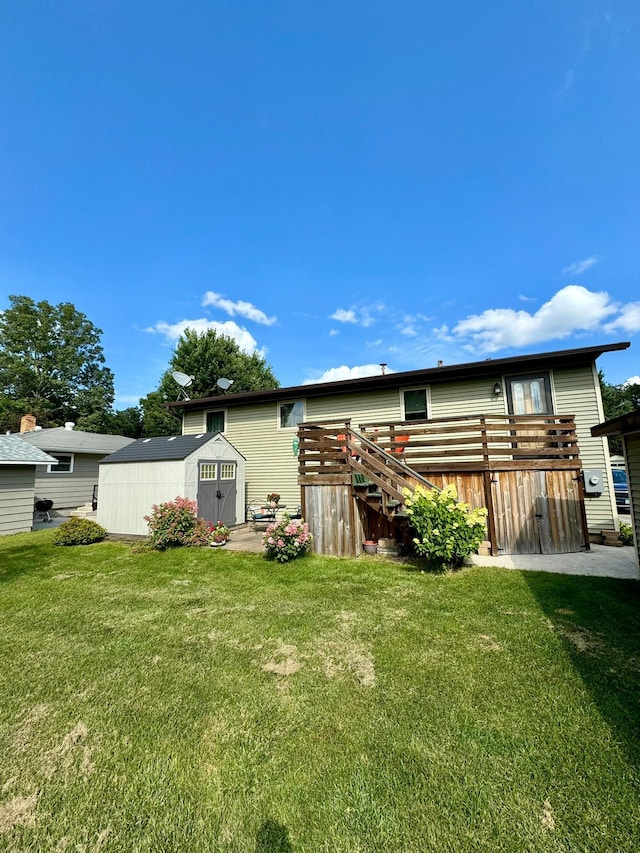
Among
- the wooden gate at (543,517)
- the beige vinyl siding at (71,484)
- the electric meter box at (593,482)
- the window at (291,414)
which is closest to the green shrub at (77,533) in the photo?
the window at (291,414)

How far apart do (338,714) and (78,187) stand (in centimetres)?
1622

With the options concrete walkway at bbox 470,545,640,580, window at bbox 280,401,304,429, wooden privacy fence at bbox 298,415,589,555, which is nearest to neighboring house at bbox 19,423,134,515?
window at bbox 280,401,304,429

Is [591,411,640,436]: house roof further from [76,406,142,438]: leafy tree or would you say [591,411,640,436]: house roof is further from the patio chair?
[76,406,142,438]: leafy tree

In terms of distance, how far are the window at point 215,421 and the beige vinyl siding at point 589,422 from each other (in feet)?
35.2

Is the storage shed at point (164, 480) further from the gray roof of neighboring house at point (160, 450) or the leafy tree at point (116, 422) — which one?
the leafy tree at point (116, 422)

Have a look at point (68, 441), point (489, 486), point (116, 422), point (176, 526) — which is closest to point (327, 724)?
point (489, 486)

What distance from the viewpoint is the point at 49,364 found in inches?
1309

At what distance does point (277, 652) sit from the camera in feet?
11.5

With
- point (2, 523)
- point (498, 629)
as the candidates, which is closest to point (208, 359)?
point (2, 523)

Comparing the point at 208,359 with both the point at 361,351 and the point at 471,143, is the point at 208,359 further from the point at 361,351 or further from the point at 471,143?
the point at 471,143

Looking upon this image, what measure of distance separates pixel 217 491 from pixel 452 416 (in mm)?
7288

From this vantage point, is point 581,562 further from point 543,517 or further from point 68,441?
point 68,441

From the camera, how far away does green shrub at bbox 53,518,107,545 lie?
29.5 feet

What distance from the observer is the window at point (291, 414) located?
1183 centimetres
